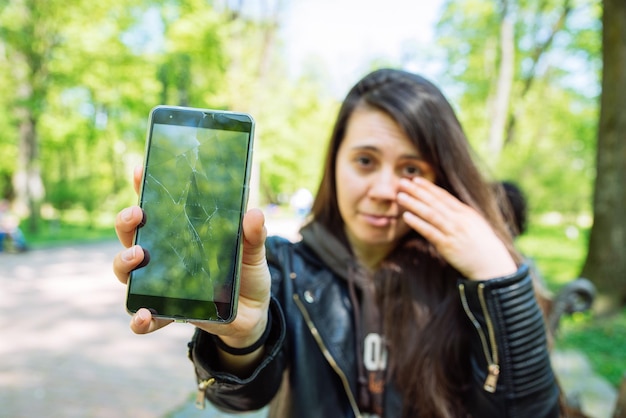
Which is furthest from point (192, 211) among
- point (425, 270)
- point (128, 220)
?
point (425, 270)

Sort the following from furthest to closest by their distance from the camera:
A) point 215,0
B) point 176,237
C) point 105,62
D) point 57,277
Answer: point 215,0, point 105,62, point 57,277, point 176,237

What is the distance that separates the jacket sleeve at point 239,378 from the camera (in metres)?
1.26

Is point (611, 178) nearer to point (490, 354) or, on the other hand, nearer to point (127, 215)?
point (490, 354)

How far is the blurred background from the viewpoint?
261 inches

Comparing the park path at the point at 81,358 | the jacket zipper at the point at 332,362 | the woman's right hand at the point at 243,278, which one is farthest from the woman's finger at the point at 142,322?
the park path at the point at 81,358

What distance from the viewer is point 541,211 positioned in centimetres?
1653

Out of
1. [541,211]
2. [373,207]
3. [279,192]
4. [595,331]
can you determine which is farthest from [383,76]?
[279,192]

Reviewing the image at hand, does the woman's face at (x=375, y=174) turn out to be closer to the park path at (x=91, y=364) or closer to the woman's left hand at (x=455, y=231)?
the woman's left hand at (x=455, y=231)

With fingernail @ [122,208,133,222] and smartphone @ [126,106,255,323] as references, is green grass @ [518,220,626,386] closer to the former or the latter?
smartphone @ [126,106,255,323]

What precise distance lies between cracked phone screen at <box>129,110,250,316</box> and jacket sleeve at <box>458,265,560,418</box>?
0.74 metres

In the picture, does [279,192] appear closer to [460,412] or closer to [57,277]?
[57,277]

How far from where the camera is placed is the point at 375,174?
1.64 metres

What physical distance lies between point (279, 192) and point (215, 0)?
2806cm

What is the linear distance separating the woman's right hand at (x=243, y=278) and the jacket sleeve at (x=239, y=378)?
0.07m
